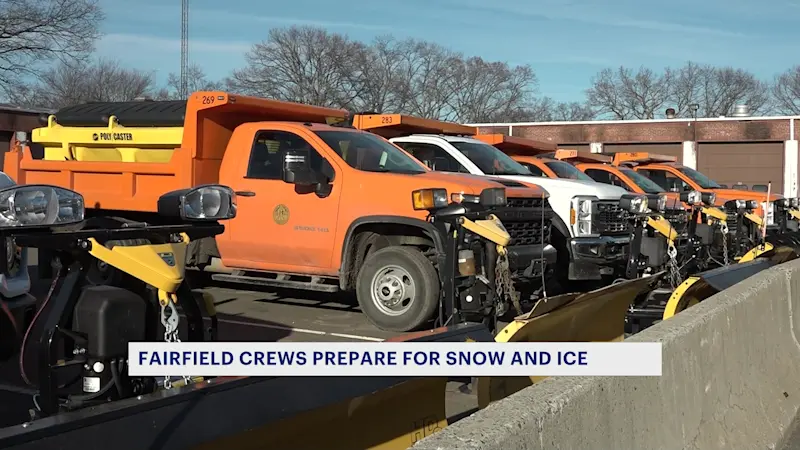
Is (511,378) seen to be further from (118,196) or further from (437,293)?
(118,196)

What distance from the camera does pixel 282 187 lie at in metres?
8.92

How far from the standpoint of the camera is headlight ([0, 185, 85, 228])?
3.08 meters

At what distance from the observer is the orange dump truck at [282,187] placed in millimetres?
8141

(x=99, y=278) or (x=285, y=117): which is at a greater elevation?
(x=285, y=117)

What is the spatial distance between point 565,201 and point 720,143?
2892 cm

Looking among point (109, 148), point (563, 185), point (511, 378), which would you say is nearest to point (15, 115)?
point (109, 148)

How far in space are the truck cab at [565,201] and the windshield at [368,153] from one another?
62.5 inches

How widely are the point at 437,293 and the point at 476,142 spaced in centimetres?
445

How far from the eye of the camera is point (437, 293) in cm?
782

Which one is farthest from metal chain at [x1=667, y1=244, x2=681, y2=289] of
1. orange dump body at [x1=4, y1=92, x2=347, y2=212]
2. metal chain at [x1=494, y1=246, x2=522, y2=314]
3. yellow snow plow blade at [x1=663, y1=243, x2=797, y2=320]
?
orange dump body at [x1=4, y1=92, x2=347, y2=212]

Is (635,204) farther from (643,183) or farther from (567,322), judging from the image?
(643,183)

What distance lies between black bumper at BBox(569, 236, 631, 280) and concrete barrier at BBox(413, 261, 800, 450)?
118 inches

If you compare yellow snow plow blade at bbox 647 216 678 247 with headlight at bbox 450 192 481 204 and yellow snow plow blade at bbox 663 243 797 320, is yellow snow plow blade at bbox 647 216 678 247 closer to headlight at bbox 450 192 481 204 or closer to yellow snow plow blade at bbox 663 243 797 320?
yellow snow plow blade at bbox 663 243 797 320

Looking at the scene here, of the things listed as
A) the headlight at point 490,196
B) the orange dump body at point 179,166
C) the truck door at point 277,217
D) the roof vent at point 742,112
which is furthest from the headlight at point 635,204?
the roof vent at point 742,112
